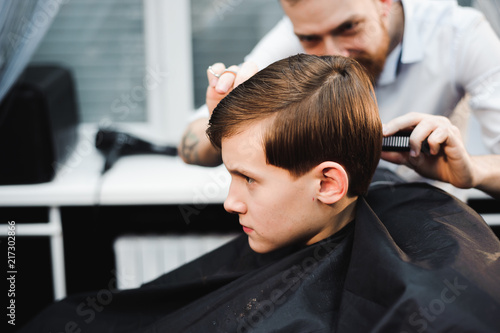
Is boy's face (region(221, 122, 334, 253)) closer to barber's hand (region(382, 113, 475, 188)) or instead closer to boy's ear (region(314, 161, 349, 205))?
boy's ear (region(314, 161, 349, 205))

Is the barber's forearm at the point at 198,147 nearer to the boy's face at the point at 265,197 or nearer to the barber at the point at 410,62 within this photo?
the barber at the point at 410,62

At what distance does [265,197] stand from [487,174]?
584 mm

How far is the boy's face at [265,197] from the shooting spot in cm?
101

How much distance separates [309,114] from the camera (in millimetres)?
980

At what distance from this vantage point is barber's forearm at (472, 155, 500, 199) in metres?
1.22

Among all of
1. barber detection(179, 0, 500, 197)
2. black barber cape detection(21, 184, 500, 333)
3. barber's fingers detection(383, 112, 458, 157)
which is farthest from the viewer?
barber detection(179, 0, 500, 197)

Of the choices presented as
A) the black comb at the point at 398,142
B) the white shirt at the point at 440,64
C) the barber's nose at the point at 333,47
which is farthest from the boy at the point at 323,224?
the white shirt at the point at 440,64

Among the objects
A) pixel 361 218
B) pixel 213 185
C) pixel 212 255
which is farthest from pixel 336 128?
pixel 213 185

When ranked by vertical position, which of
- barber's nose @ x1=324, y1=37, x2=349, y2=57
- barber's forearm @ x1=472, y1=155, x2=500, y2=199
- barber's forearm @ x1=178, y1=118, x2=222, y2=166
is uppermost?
barber's nose @ x1=324, y1=37, x2=349, y2=57

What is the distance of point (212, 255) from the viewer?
140 cm

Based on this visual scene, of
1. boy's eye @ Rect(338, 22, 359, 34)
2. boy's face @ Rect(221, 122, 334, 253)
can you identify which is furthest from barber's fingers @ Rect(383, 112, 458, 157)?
boy's eye @ Rect(338, 22, 359, 34)

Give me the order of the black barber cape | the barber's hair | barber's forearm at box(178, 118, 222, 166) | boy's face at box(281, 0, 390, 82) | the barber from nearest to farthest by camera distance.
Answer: the black barber cape < the barber's hair < the barber < boy's face at box(281, 0, 390, 82) < barber's forearm at box(178, 118, 222, 166)

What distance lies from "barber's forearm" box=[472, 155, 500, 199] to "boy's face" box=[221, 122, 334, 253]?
41 centimetres

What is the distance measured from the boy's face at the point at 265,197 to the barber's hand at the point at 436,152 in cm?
25
